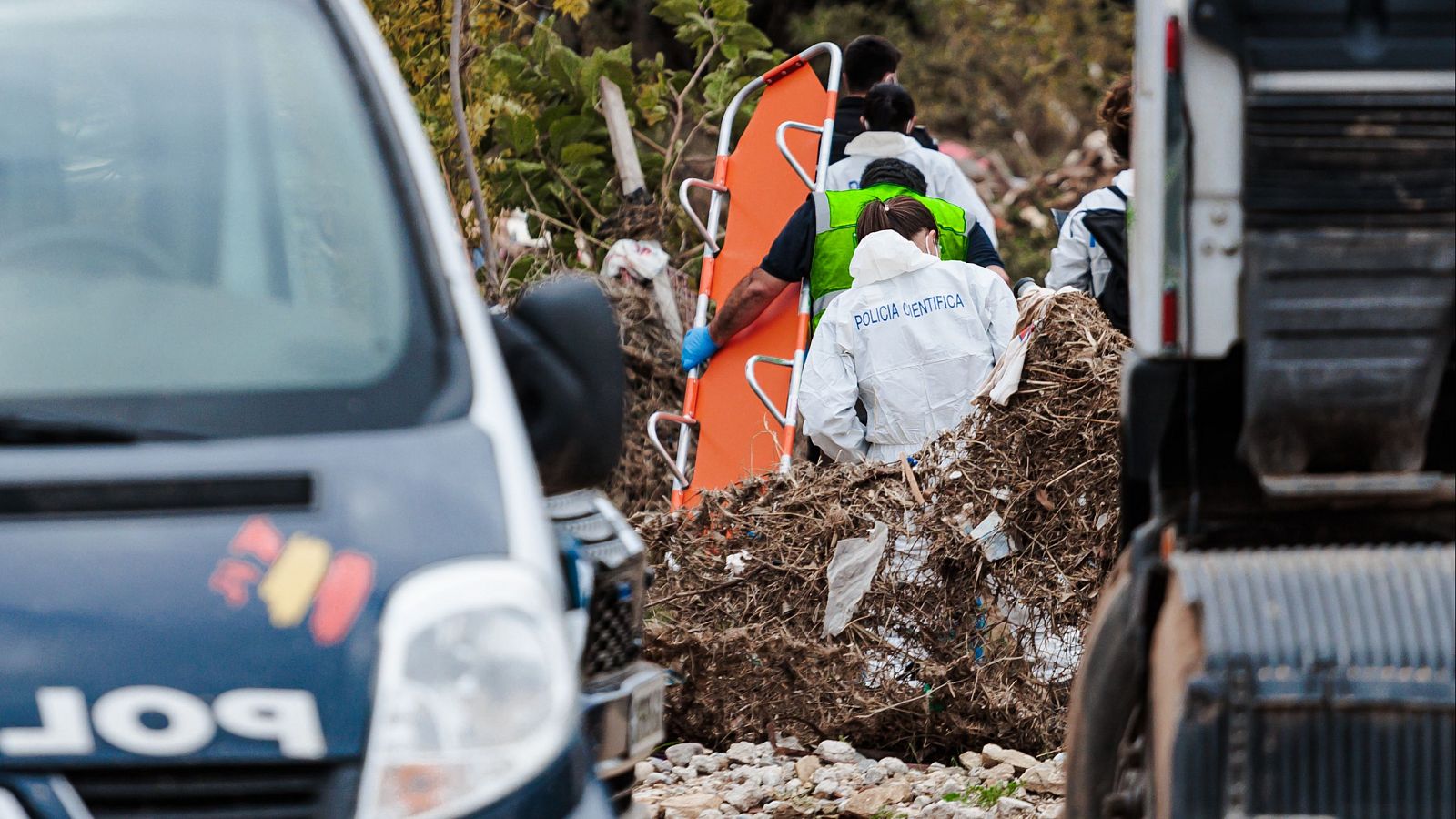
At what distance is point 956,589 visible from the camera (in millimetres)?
6020

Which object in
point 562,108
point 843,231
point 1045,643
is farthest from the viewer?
point 562,108

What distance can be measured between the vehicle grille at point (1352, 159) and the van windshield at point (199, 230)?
57.1 inches

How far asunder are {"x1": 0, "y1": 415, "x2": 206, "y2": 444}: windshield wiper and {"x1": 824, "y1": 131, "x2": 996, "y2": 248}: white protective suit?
5.85 metres

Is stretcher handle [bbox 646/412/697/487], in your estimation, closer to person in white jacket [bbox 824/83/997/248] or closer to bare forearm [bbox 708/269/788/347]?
bare forearm [bbox 708/269/788/347]

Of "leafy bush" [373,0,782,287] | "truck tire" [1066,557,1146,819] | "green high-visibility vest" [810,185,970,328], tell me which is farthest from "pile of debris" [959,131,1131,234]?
"truck tire" [1066,557,1146,819]

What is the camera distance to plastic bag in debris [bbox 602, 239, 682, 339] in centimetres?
872

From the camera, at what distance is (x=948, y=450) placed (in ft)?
20.2

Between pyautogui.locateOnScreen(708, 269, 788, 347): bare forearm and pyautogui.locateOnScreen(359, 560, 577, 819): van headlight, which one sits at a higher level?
pyautogui.locateOnScreen(359, 560, 577, 819): van headlight

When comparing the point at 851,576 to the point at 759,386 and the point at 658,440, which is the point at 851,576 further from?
the point at 658,440

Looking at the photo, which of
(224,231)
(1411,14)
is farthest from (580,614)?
(1411,14)

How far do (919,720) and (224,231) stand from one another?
11.9 ft

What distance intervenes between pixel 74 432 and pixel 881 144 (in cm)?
602

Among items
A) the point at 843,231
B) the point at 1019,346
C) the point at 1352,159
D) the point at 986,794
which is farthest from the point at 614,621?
the point at 843,231

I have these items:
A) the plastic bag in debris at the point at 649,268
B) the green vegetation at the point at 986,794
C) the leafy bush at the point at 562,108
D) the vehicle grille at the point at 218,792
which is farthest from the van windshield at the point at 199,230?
the plastic bag in debris at the point at 649,268
